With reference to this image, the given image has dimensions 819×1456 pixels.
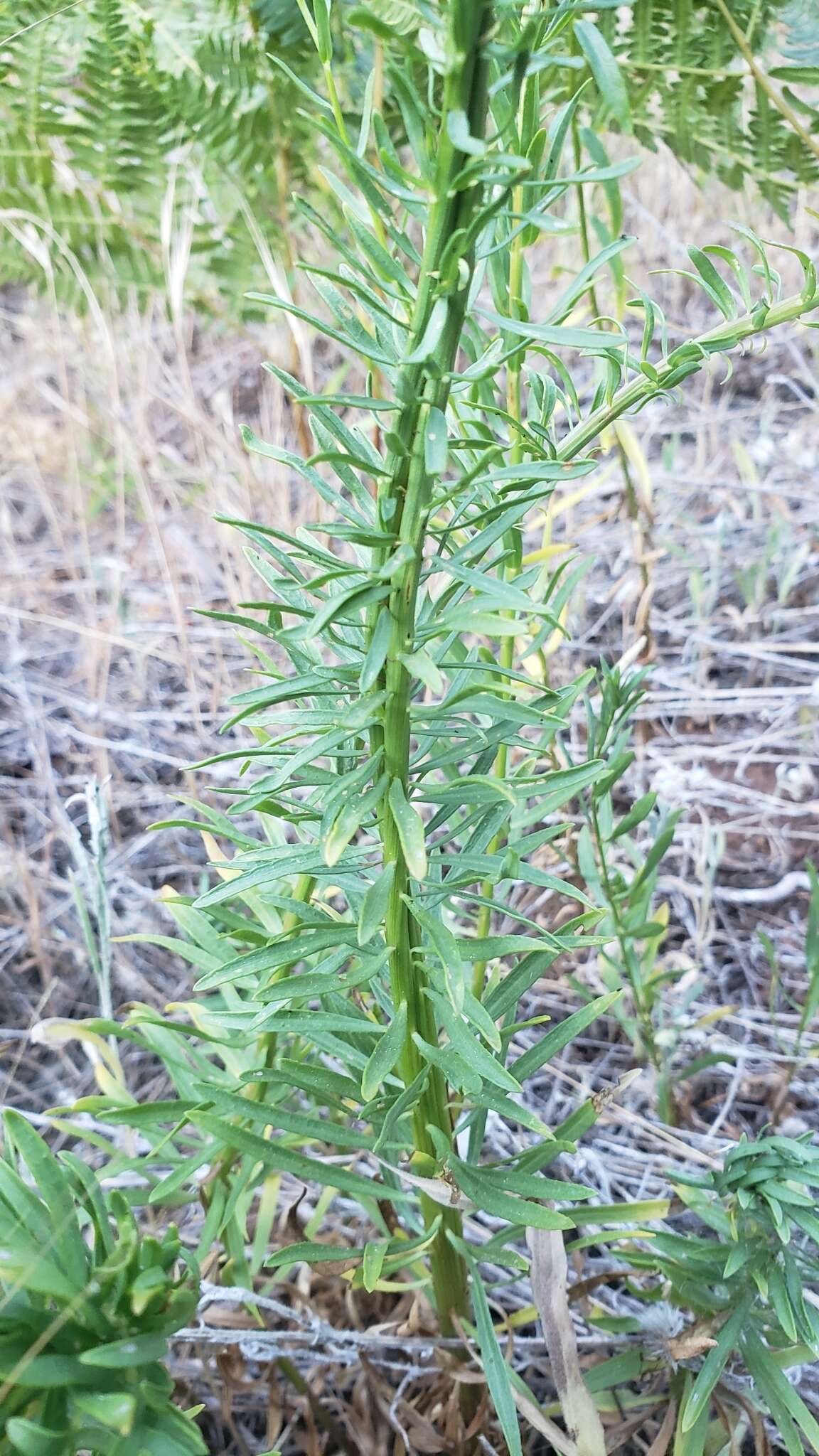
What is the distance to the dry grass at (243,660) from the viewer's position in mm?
790

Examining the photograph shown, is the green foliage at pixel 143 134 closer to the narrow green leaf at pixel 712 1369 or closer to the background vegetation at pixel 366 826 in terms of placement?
the background vegetation at pixel 366 826

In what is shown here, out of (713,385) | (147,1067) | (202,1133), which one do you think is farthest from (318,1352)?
(713,385)

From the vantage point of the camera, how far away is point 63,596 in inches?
68.1

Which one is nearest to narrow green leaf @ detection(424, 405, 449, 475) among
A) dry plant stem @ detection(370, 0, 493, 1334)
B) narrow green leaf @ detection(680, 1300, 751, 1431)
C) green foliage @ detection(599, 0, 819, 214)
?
dry plant stem @ detection(370, 0, 493, 1334)

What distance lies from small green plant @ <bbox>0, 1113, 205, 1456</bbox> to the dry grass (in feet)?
0.58

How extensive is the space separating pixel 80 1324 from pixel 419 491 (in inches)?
15.2

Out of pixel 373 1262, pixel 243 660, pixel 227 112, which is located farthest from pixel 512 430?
pixel 243 660

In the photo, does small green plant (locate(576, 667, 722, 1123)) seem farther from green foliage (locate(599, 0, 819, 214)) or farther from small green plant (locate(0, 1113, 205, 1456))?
green foliage (locate(599, 0, 819, 214))

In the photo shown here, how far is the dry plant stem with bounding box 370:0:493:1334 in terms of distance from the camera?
33 centimetres

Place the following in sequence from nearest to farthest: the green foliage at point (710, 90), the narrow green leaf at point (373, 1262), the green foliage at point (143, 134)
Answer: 1. the narrow green leaf at point (373, 1262)
2. the green foliage at point (710, 90)
3. the green foliage at point (143, 134)

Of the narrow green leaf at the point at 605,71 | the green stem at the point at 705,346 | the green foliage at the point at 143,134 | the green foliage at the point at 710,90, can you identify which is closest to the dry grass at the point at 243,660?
the green foliage at the point at 143,134

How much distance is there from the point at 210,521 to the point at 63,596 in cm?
32

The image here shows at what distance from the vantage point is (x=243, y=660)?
4.93 ft

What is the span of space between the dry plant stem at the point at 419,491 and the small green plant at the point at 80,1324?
0.52 feet
